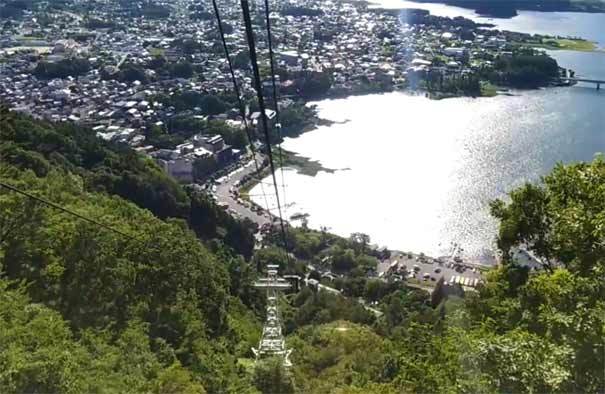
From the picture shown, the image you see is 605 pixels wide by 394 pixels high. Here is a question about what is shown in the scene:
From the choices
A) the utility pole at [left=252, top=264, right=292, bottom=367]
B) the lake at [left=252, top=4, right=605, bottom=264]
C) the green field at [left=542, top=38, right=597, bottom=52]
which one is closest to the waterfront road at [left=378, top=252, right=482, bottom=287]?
the lake at [left=252, top=4, right=605, bottom=264]

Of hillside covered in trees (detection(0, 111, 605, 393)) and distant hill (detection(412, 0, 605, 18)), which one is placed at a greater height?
hillside covered in trees (detection(0, 111, 605, 393))

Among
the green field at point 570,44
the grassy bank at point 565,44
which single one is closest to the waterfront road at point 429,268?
the grassy bank at point 565,44

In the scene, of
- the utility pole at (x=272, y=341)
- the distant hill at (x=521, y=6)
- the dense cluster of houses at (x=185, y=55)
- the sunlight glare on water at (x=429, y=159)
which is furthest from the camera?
the distant hill at (x=521, y=6)

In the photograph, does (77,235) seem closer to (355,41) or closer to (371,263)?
(371,263)

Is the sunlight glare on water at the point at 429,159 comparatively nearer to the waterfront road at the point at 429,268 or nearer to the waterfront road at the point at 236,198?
the waterfront road at the point at 429,268

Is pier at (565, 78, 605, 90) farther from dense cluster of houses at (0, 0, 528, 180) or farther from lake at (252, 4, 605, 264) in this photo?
dense cluster of houses at (0, 0, 528, 180)

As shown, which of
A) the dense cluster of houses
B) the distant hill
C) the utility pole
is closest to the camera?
the utility pole
